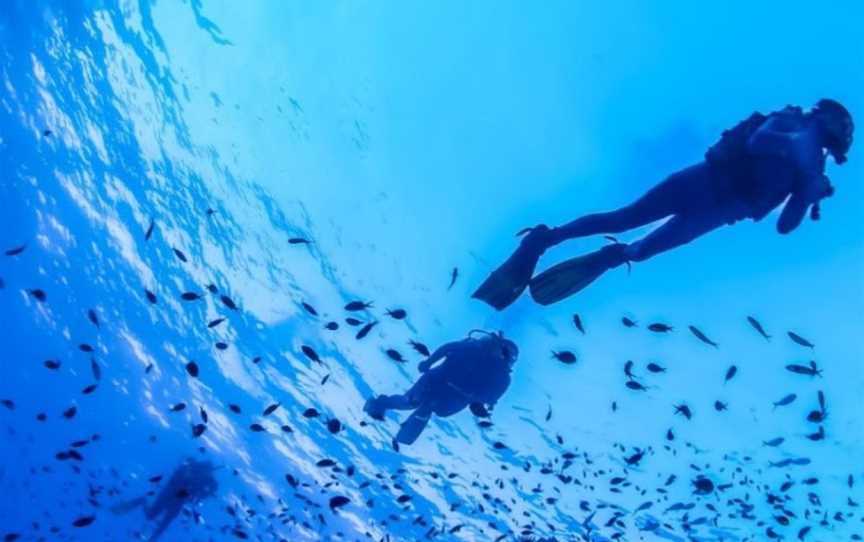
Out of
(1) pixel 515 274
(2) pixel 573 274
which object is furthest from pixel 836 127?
(1) pixel 515 274

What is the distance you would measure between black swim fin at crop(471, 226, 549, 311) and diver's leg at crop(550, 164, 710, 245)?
0.60m

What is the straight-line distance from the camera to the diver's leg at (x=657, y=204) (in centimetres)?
692

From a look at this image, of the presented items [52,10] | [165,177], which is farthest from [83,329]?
[52,10]

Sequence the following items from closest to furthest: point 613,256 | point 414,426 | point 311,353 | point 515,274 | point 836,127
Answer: point 836,127 → point 613,256 → point 515,274 → point 311,353 → point 414,426

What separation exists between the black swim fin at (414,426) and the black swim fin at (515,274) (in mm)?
6074

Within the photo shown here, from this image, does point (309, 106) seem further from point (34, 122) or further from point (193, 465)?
point (193, 465)

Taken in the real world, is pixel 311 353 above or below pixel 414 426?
below

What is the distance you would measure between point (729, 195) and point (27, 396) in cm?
3920

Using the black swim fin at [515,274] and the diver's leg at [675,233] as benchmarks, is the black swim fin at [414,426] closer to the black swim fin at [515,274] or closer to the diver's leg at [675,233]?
the black swim fin at [515,274]

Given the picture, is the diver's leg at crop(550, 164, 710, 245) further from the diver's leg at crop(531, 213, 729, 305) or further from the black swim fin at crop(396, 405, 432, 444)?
the black swim fin at crop(396, 405, 432, 444)

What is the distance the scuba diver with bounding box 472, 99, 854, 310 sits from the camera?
630cm

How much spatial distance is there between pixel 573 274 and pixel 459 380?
5731 mm

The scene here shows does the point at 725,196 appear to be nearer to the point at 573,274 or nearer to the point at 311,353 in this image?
the point at 573,274

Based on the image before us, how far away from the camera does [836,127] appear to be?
250 inches
